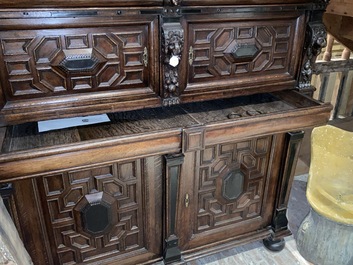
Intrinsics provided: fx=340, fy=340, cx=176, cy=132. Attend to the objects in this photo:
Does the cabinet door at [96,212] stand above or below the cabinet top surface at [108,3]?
below

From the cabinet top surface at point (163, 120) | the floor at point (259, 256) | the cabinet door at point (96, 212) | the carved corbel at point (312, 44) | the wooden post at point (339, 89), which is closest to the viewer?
the cabinet top surface at point (163, 120)

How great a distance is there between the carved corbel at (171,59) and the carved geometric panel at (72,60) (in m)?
0.07

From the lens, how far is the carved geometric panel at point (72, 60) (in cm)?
108

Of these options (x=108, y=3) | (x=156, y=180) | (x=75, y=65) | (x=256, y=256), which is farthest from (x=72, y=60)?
(x=256, y=256)

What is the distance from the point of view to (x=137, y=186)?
1.38m

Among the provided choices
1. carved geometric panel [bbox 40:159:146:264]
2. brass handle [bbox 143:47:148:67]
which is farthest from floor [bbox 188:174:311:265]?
brass handle [bbox 143:47:148:67]

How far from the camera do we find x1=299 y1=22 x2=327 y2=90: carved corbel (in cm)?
145

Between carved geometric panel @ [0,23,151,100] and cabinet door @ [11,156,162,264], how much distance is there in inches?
12.0

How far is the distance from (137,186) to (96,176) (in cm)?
18

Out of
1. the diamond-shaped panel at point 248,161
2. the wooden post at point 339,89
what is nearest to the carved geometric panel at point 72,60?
the diamond-shaped panel at point 248,161

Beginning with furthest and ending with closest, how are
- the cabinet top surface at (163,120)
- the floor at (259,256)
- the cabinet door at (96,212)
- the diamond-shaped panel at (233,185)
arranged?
the floor at (259,256) < the diamond-shaped panel at (233,185) < the cabinet door at (96,212) < the cabinet top surface at (163,120)

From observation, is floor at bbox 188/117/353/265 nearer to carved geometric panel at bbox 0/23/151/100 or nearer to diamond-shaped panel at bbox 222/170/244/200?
diamond-shaped panel at bbox 222/170/244/200

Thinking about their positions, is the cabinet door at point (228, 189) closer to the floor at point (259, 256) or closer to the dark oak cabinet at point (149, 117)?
the dark oak cabinet at point (149, 117)

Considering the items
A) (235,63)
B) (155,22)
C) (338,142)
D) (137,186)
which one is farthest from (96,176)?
(338,142)
